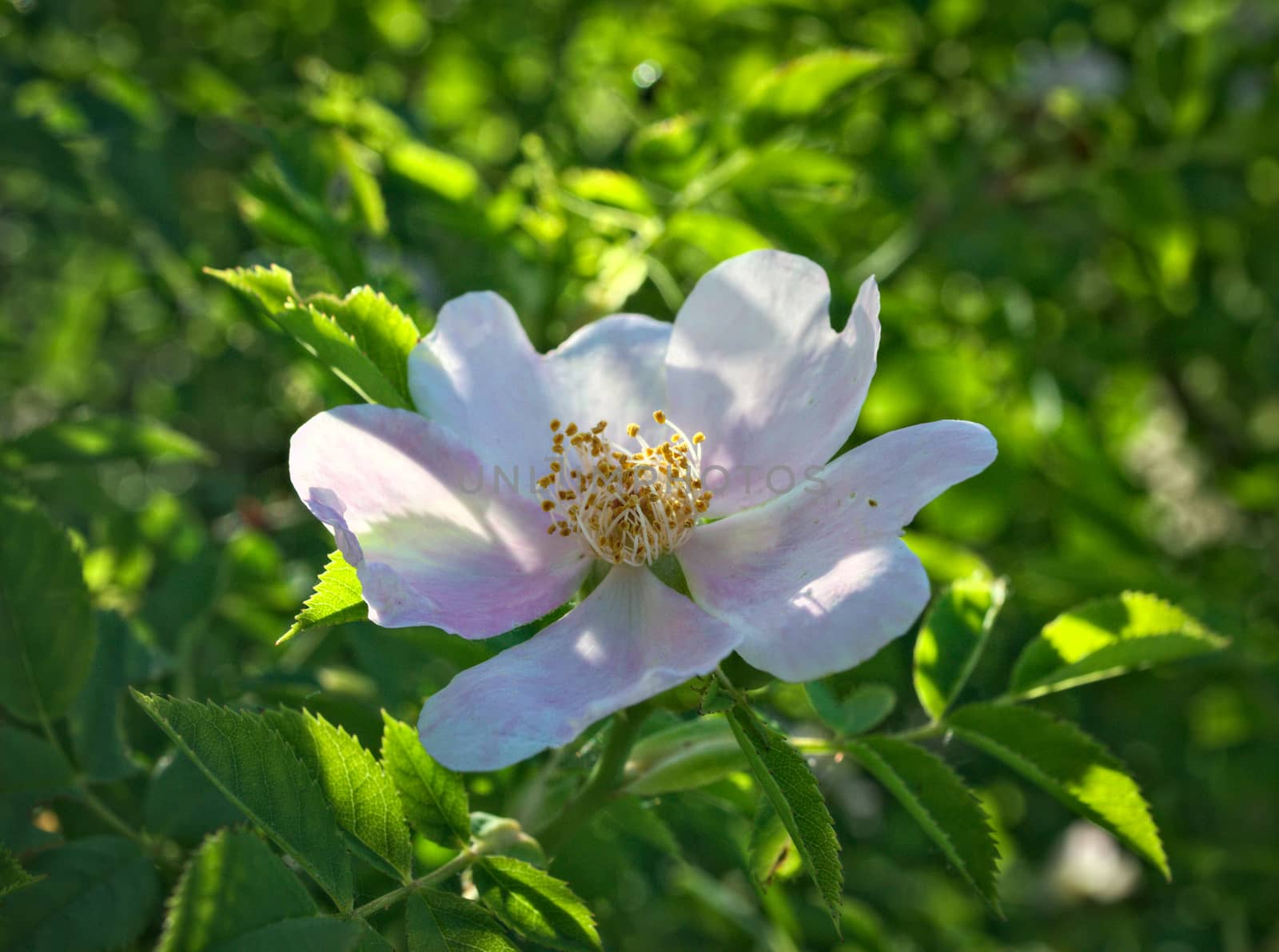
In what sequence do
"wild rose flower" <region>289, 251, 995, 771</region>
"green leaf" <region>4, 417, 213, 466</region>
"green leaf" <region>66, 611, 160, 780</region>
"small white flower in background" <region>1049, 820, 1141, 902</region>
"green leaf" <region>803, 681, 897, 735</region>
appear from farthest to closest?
"small white flower in background" <region>1049, 820, 1141, 902</region>
"green leaf" <region>4, 417, 213, 466</region>
"green leaf" <region>66, 611, 160, 780</region>
"green leaf" <region>803, 681, 897, 735</region>
"wild rose flower" <region>289, 251, 995, 771</region>

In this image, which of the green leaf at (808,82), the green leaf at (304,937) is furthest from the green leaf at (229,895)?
the green leaf at (808,82)

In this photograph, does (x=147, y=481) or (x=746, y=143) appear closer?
(x=746, y=143)

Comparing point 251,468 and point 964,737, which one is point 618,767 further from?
point 251,468

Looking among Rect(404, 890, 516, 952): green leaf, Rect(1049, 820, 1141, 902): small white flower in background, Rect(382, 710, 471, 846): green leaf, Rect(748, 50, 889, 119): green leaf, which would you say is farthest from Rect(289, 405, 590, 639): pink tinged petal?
Rect(1049, 820, 1141, 902): small white flower in background

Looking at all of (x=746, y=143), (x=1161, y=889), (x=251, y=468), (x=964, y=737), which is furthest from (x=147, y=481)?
(x=1161, y=889)

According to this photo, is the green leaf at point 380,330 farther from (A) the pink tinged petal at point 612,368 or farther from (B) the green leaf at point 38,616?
(B) the green leaf at point 38,616

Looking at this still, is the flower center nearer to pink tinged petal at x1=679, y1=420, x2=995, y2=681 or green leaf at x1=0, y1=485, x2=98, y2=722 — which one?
pink tinged petal at x1=679, y1=420, x2=995, y2=681

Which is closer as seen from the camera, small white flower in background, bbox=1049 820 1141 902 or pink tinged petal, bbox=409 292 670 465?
pink tinged petal, bbox=409 292 670 465

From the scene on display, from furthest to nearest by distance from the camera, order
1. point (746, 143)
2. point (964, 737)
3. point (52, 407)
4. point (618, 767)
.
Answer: point (52, 407), point (746, 143), point (964, 737), point (618, 767)

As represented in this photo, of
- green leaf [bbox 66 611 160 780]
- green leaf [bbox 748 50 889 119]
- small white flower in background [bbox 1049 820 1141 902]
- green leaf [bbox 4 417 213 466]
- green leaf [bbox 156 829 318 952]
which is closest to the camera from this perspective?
green leaf [bbox 156 829 318 952]
